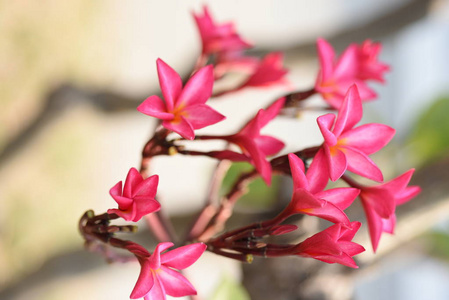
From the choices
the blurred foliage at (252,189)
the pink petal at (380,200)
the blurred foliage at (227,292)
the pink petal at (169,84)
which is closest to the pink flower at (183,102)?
the pink petal at (169,84)

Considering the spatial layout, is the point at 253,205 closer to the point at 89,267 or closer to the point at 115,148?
the point at 89,267

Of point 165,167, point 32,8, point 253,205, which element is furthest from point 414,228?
point 32,8

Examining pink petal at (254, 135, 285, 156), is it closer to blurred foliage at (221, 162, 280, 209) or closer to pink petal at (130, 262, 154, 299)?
pink petal at (130, 262, 154, 299)

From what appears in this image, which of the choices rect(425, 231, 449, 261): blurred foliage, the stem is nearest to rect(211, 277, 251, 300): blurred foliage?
the stem

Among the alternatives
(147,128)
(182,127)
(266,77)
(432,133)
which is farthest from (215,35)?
(147,128)

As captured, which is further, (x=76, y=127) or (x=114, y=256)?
(x=76, y=127)

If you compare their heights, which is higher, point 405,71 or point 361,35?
point 361,35

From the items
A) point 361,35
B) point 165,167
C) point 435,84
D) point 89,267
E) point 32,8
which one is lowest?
point 435,84
